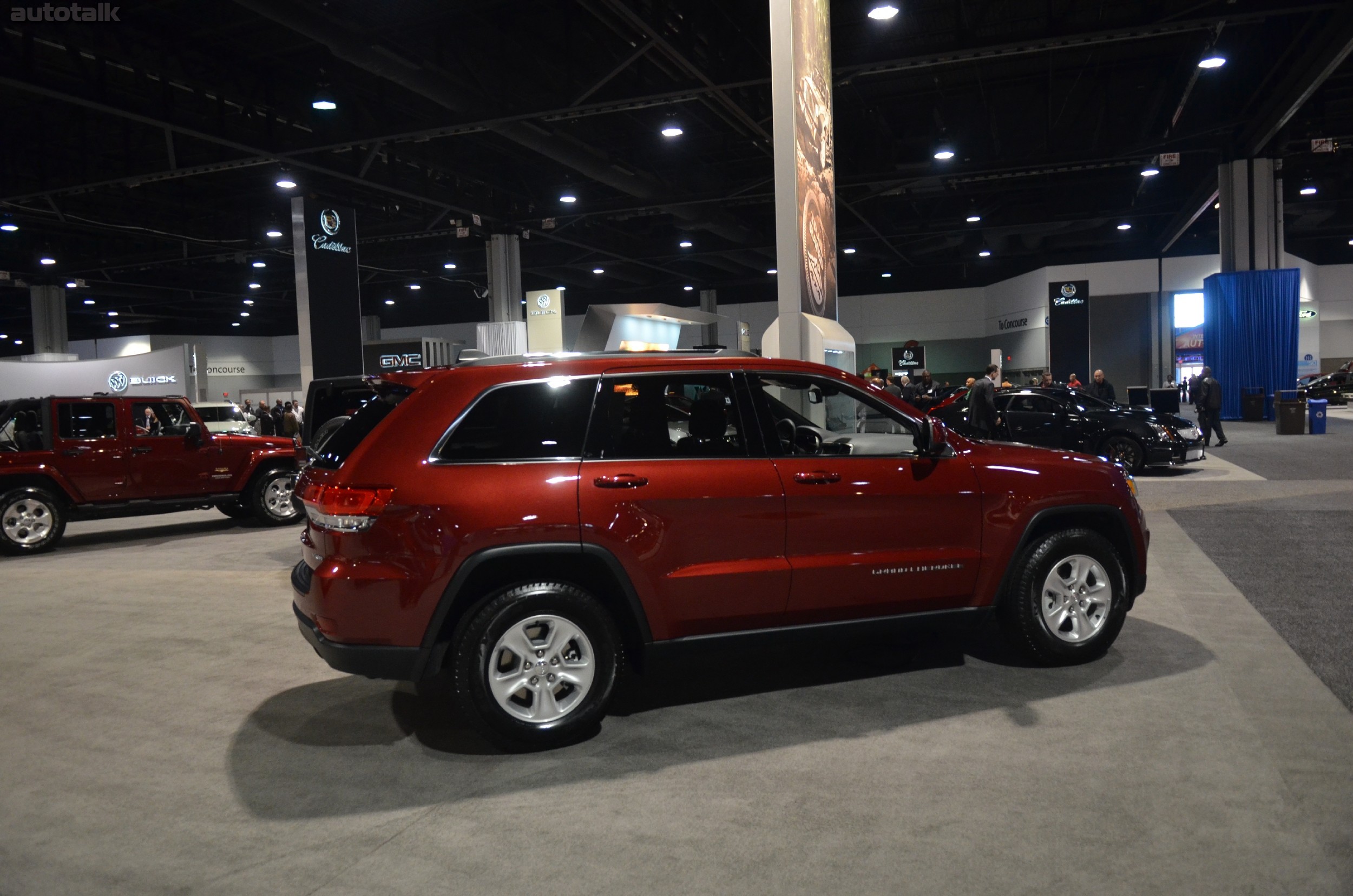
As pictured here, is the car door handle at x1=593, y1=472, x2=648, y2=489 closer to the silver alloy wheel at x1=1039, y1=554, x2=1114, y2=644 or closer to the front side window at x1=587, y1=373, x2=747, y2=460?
the front side window at x1=587, y1=373, x2=747, y2=460

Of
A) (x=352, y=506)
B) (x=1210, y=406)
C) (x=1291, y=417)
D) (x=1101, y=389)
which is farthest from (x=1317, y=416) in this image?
(x=352, y=506)

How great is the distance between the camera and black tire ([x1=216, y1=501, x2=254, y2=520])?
12.1 metres

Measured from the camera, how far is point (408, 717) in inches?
179

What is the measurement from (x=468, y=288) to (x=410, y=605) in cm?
4207

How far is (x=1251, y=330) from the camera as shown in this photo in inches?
978

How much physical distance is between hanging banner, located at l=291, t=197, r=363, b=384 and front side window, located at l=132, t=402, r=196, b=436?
612 cm

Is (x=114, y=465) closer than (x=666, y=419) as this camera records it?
No

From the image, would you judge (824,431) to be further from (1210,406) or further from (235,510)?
(1210,406)

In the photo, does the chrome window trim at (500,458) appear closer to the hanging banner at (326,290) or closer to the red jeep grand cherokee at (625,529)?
the red jeep grand cherokee at (625,529)

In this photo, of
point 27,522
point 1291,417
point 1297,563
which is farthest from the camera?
point 1291,417

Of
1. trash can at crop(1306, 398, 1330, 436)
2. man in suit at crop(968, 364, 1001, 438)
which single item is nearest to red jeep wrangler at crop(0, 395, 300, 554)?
man in suit at crop(968, 364, 1001, 438)

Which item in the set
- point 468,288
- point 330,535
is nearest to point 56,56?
point 330,535

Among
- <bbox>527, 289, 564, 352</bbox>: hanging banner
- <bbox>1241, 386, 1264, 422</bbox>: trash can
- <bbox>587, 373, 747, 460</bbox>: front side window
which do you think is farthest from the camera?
<bbox>1241, 386, 1264, 422</bbox>: trash can

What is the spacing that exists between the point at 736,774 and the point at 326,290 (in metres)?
17.0
